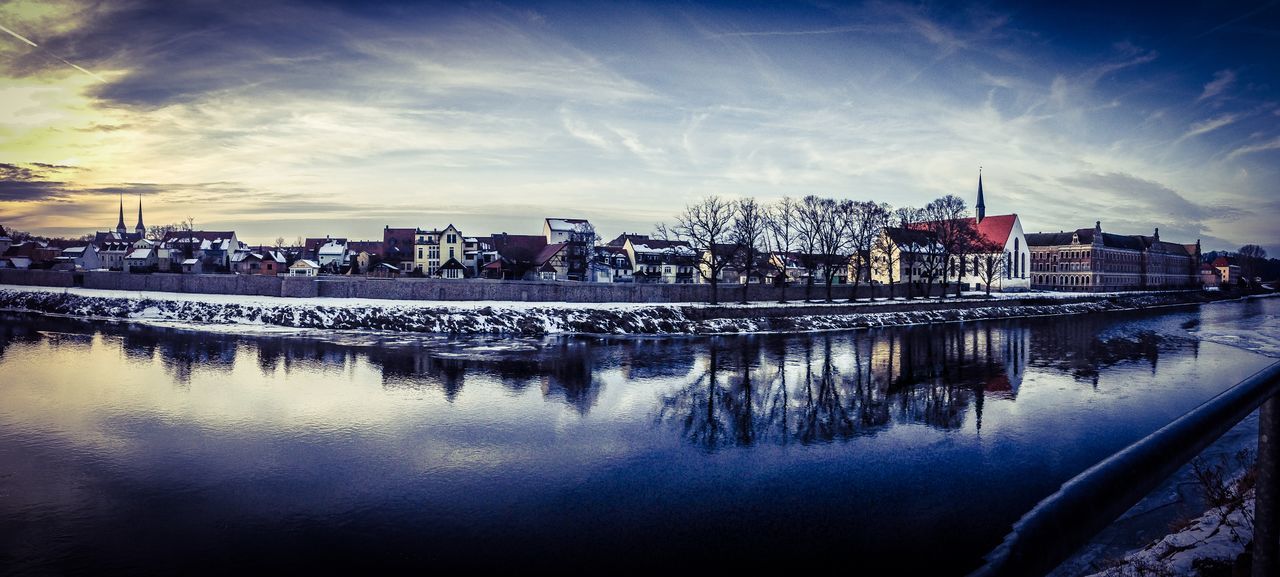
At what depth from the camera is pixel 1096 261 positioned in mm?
103625

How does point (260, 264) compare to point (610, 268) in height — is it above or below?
above

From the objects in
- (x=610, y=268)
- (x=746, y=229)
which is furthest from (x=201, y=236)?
(x=746, y=229)

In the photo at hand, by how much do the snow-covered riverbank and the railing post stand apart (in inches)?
1510

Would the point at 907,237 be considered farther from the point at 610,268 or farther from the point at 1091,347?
the point at 1091,347

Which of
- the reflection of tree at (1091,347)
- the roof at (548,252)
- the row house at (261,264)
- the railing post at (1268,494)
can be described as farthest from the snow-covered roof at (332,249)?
the railing post at (1268,494)

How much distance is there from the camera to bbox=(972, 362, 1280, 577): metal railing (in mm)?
1347

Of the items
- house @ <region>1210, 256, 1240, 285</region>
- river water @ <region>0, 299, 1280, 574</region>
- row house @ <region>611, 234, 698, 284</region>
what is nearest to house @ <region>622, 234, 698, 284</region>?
row house @ <region>611, 234, 698, 284</region>

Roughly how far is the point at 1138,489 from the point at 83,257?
13684cm

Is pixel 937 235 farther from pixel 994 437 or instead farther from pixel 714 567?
pixel 714 567

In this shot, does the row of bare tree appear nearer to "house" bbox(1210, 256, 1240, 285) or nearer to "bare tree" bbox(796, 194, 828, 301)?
"bare tree" bbox(796, 194, 828, 301)

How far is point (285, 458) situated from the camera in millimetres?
13234

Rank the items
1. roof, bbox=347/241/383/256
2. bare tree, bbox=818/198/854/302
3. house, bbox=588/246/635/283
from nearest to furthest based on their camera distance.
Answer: bare tree, bbox=818/198/854/302
house, bbox=588/246/635/283
roof, bbox=347/241/383/256

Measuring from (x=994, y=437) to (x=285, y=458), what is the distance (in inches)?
605

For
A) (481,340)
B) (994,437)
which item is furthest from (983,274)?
(994,437)
